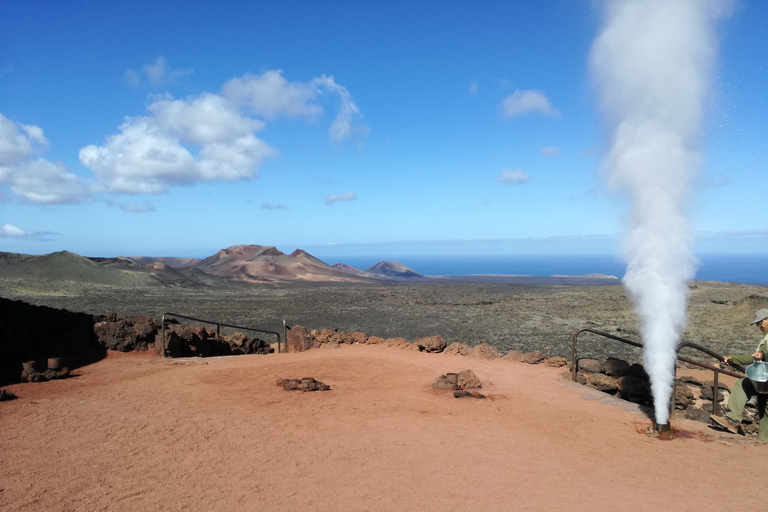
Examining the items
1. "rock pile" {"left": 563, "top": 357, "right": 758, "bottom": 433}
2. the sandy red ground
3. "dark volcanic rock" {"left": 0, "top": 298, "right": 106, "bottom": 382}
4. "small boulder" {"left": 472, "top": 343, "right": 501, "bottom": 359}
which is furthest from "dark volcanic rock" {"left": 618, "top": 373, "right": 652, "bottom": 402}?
"dark volcanic rock" {"left": 0, "top": 298, "right": 106, "bottom": 382}

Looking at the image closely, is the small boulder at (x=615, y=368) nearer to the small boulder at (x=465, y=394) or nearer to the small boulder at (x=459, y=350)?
the small boulder at (x=459, y=350)

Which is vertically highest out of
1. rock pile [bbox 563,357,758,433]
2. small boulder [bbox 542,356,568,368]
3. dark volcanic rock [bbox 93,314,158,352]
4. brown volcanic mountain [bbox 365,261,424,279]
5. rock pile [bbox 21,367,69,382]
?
brown volcanic mountain [bbox 365,261,424,279]

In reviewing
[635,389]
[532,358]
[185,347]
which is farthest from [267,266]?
[635,389]

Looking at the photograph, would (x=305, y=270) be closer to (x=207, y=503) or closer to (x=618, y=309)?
(x=618, y=309)

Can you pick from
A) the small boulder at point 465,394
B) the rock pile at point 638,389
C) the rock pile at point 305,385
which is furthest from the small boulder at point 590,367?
the rock pile at point 305,385

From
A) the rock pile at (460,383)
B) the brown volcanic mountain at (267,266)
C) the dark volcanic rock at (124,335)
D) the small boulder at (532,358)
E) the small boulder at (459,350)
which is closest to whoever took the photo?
the rock pile at (460,383)

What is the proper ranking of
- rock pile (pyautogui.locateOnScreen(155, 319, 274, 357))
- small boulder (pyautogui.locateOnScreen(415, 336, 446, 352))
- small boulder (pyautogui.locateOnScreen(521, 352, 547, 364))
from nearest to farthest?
small boulder (pyautogui.locateOnScreen(521, 352, 547, 364)), rock pile (pyautogui.locateOnScreen(155, 319, 274, 357)), small boulder (pyautogui.locateOnScreen(415, 336, 446, 352))

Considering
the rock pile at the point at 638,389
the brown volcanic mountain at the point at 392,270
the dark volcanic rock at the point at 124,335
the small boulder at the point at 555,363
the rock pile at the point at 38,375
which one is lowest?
the rock pile at the point at 638,389

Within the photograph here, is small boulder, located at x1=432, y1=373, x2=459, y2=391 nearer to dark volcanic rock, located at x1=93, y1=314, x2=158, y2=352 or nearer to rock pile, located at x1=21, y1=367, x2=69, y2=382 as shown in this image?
rock pile, located at x1=21, y1=367, x2=69, y2=382

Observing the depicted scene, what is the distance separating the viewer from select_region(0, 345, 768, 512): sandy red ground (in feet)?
14.0

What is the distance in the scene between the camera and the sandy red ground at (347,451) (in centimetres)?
426

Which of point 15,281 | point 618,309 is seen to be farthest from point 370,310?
point 15,281

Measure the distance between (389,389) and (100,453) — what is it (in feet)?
14.5

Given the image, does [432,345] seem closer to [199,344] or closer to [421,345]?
[421,345]
